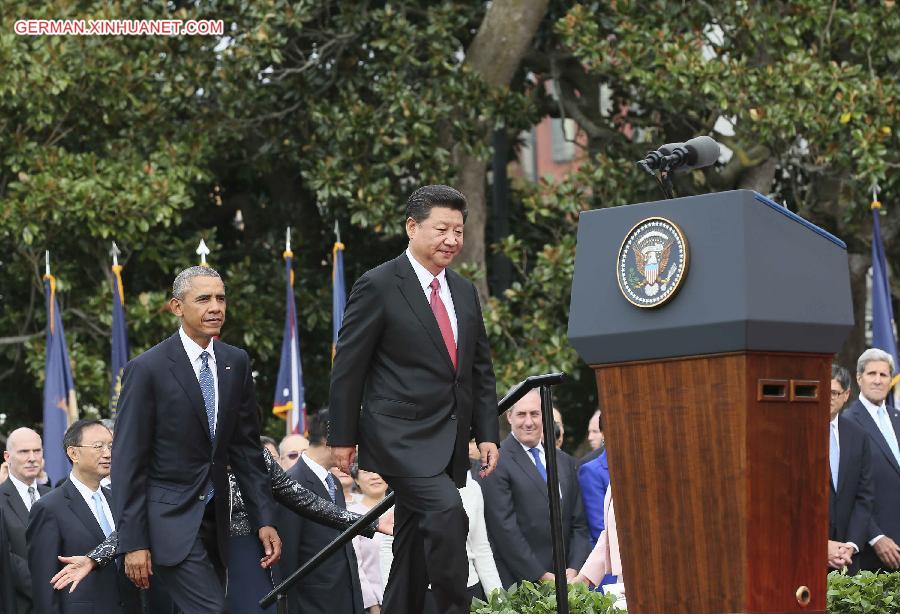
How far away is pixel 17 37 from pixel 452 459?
10429 mm

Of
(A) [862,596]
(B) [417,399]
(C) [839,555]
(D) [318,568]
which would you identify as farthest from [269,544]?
(C) [839,555]

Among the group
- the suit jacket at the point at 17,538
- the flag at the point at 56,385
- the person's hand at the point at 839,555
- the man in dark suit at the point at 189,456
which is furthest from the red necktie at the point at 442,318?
the flag at the point at 56,385

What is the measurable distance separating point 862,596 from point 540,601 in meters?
1.50

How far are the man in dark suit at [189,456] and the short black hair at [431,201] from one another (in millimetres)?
1115

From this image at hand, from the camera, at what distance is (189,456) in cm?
723

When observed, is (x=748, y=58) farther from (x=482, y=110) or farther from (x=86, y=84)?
(x=86, y=84)

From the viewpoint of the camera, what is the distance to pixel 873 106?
14.9 metres

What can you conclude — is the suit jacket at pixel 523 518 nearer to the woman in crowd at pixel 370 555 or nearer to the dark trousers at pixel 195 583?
the woman in crowd at pixel 370 555

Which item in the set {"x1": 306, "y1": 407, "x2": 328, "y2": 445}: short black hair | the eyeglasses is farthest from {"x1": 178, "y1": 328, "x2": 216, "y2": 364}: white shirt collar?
{"x1": 306, "y1": 407, "x2": 328, "y2": 445}: short black hair

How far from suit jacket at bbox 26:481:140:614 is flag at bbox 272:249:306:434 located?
6.30 meters

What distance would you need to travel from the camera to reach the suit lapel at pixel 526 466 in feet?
35.2

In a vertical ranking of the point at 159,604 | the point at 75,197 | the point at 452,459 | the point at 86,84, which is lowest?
the point at 159,604

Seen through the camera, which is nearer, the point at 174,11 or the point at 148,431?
the point at 148,431

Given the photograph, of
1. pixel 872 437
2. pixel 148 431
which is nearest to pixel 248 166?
pixel 872 437
